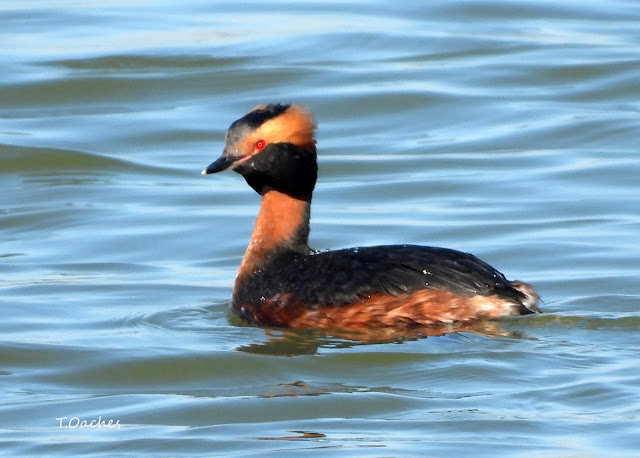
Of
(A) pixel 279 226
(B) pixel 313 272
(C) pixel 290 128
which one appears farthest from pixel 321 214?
(B) pixel 313 272

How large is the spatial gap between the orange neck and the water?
1.59 feet

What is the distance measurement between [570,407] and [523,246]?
384cm

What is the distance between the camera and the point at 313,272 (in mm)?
8562

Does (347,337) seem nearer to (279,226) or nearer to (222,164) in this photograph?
(279,226)

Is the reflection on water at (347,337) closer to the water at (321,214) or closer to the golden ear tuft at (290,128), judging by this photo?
the water at (321,214)

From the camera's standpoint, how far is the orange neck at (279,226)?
358 inches

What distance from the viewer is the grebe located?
8.22 m

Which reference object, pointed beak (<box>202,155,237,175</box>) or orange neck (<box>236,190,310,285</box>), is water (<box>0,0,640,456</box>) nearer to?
orange neck (<box>236,190,310,285</box>)

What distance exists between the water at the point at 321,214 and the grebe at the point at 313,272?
5.3 inches

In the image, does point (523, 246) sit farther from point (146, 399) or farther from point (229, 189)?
point (146, 399)

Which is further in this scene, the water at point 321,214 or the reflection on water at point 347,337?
the reflection on water at point 347,337

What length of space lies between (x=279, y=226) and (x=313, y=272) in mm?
636

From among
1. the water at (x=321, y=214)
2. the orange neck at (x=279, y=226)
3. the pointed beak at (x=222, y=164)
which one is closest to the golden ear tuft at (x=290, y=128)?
the pointed beak at (x=222, y=164)

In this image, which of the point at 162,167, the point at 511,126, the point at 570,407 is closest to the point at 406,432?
the point at 570,407
